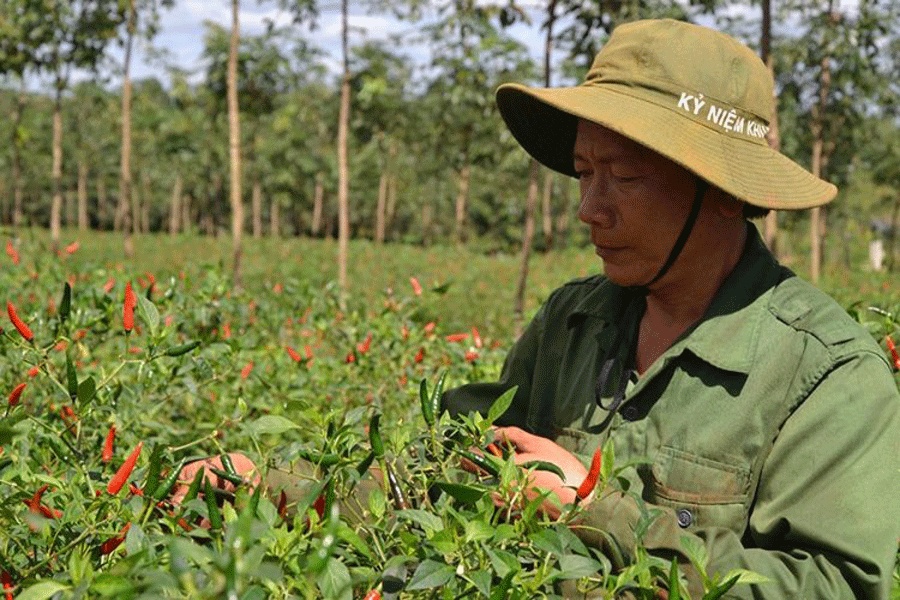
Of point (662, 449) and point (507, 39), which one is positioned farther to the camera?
point (507, 39)

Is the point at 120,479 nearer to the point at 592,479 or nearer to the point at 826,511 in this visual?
Answer: the point at 592,479

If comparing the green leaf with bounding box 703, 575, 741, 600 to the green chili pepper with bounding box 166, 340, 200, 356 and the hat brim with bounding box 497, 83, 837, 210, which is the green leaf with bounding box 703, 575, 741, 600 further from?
the green chili pepper with bounding box 166, 340, 200, 356

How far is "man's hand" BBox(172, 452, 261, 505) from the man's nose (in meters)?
0.79

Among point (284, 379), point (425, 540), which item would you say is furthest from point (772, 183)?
point (284, 379)

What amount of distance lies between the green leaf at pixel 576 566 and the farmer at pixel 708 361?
0.70 ft

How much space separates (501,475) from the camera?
4.41ft

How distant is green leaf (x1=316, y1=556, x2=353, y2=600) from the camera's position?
1.10 m

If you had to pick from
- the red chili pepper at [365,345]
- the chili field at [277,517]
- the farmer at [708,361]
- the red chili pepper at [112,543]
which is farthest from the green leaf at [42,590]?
the red chili pepper at [365,345]

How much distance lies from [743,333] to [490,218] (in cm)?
5448

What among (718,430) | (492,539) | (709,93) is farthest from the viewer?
(709,93)

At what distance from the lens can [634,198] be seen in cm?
189

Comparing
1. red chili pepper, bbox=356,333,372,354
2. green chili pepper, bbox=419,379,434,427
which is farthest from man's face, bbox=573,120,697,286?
red chili pepper, bbox=356,333,372,354

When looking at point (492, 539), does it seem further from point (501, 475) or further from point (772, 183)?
point (772, 183)

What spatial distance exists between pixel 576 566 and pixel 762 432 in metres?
0.65
